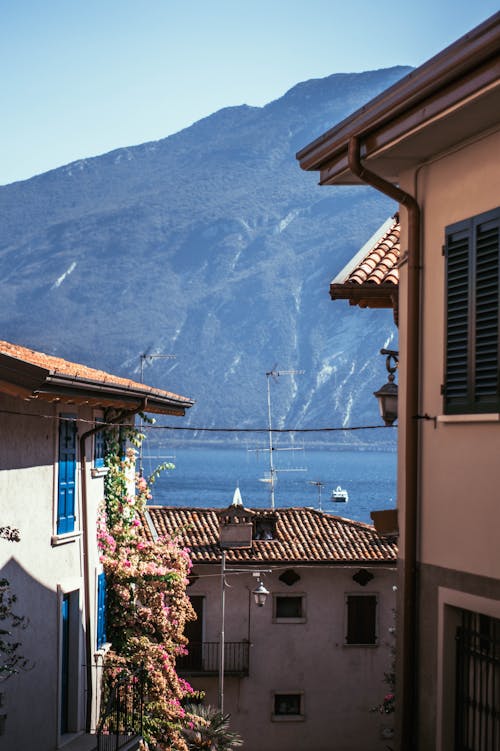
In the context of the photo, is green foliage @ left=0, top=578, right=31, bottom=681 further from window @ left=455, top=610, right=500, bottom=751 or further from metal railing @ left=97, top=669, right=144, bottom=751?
window @ left=455, top=610, right=500, bottom=751

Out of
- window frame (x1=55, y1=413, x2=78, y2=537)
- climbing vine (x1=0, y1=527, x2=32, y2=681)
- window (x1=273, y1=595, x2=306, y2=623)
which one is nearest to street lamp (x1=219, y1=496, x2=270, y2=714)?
window (x1=273, y1=595, x2=306, y2=623)

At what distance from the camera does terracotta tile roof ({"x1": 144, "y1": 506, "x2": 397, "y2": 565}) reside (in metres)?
34.3

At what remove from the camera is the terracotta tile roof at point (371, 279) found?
414 inches

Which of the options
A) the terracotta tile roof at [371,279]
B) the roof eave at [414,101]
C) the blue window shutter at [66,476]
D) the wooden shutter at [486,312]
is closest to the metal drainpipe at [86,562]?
the blue window shutter at [66,476]

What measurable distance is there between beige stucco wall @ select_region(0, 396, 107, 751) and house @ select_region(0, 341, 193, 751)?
0.01 m

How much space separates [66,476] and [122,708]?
Answer: 3482mm

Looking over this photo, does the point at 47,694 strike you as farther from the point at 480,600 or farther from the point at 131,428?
the point at 480,600

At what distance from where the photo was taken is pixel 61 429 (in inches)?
667

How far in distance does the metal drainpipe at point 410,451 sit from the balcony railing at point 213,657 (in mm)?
26262

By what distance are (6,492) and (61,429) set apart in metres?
2.64

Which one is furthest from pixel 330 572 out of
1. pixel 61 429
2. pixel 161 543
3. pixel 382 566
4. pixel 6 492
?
pixel 6 492

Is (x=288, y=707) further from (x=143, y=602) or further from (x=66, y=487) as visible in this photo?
(x=66, y=487)

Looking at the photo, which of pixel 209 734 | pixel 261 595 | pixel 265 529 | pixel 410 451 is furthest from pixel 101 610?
pixel 265 529

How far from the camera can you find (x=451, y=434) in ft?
26.6
